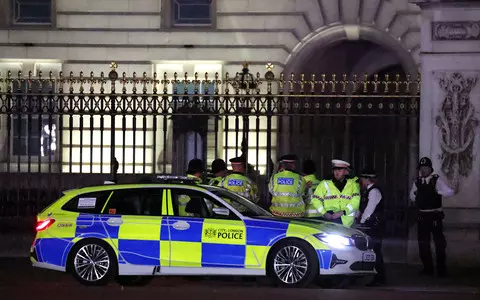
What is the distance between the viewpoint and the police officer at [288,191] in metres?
18.5

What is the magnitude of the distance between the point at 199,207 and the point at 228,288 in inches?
41.2

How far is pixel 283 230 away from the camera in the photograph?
16250mm

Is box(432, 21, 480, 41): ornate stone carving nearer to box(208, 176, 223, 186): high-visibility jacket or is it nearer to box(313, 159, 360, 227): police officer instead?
box(313, 159, 360, 227): police officer

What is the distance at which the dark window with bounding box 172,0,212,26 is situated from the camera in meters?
29.9

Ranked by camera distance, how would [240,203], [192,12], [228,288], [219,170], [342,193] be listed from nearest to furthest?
[228,288] < [240,203] < [342,193] < [219,170] < [192,12]

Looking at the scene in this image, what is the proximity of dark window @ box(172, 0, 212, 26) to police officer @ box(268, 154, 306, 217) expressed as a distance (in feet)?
38.4

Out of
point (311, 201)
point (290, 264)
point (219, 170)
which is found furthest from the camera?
point (219, 170)

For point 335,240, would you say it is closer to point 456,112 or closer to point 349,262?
point 349,262

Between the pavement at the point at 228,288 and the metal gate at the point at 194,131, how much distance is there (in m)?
1.88

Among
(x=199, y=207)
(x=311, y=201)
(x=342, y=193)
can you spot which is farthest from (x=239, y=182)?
(x=199, y=207)

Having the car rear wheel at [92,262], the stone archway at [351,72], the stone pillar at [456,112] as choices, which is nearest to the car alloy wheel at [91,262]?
the car rear wheel at [92,262]

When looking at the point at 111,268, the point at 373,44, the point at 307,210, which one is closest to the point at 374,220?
the point at 307,210

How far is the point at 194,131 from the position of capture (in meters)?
26.5

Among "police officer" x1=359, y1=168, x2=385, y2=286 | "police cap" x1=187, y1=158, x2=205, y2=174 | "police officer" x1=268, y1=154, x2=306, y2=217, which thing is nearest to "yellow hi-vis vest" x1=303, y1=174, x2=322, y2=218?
"police officer" x1=268, y1=154, x2=306, y2=217
